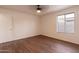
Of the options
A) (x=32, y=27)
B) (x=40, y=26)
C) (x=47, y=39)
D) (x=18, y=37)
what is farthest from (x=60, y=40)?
(x=18, y=37)

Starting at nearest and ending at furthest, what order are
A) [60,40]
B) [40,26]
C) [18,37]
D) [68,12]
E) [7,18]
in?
[7,18] → [18,37] → [40,26] → [60,40] → [68,12]

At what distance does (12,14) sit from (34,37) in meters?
0.52

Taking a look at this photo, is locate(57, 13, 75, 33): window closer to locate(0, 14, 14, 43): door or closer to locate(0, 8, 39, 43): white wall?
locate(0, 8, 39, 43): white wall

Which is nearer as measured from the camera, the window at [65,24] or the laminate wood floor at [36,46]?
the laminate wood floor at [36,46]

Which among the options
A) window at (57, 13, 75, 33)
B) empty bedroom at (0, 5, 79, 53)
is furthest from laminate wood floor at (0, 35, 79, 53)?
window at (57, 13, 75, 33)

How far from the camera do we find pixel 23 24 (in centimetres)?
121

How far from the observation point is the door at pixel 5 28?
1.02 m

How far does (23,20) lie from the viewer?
120cm

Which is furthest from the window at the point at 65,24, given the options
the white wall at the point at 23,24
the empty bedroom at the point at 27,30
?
the white wall at the point at 23,24

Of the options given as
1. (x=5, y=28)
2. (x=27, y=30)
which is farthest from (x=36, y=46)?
(x=5, y=28)

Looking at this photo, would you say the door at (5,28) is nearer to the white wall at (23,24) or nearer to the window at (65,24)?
the white wall at (23,24)

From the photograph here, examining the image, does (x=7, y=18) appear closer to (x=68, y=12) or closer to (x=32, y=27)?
(x=32, y=27)

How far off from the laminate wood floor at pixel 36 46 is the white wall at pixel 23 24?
9cm

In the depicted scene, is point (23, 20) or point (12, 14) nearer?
point (12, 14)
